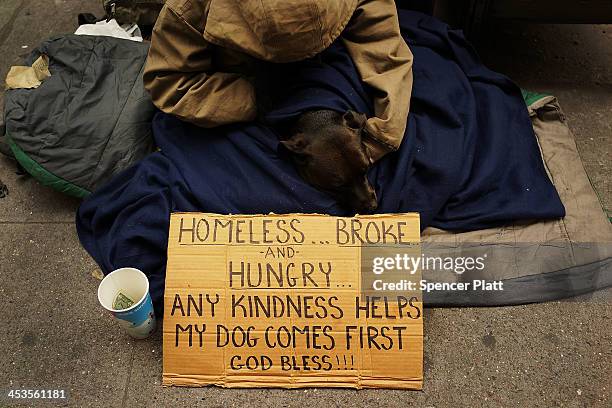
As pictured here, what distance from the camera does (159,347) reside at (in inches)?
84.0

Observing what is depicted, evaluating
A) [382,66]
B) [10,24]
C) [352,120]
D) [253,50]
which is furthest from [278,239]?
[10,24]

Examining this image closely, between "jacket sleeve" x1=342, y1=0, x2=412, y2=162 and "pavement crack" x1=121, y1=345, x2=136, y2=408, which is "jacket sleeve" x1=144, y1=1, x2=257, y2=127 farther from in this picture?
"pavement crack" x1=121, y1=345, x2=136, y2=408

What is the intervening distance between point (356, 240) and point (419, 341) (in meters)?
0.43

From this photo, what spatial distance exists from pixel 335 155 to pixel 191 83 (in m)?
0.68

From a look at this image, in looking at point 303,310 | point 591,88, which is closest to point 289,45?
point 303,310

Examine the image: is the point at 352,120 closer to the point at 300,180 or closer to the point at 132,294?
the point at 300,180

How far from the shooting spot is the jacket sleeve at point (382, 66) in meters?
2.29

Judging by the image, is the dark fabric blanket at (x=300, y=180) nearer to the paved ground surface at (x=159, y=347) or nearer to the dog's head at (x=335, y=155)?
the dog's head at (x=335, y=155)

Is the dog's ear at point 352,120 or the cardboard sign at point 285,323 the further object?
the dog's ear at point 352,120

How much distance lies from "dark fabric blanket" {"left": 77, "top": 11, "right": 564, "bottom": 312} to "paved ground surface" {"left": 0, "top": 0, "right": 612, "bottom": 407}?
215 millimetres

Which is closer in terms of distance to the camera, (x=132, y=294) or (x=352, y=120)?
(x=132, y=294)

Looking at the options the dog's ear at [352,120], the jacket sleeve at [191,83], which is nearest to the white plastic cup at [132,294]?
the jacket sleeve at [191,83]

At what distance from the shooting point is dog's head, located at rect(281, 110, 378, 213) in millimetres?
2160

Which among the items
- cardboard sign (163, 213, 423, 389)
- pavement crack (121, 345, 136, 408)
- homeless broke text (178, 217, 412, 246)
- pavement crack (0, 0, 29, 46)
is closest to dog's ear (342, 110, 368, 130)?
homeless broke text (178, 217, 412, 246)
